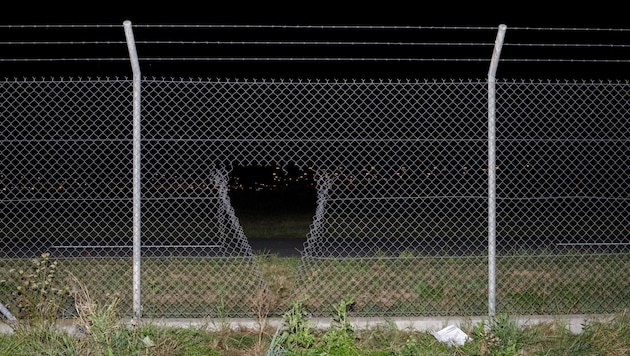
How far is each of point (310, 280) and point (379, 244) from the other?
380cm

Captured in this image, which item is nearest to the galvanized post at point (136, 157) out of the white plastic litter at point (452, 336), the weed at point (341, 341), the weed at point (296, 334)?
the weed at point (296, 334)

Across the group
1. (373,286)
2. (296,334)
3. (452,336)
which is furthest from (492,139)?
(373,286)

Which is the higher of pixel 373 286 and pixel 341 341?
pixel 373 286

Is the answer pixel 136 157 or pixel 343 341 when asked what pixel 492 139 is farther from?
pixel 136 157

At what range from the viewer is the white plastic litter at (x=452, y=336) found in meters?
5.00

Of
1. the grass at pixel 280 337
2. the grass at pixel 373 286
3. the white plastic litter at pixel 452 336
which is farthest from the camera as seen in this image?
the grass at pixel 373 286

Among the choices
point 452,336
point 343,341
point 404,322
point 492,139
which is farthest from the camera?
point 404,322

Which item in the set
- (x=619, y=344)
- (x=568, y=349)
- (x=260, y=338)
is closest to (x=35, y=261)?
(x=260, y=338)

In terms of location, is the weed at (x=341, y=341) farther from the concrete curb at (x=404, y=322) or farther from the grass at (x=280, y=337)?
the concrete curb at (x=404, y=322)

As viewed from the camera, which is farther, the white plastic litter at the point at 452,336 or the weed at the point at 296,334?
the white plastic litter at the point at 452,336

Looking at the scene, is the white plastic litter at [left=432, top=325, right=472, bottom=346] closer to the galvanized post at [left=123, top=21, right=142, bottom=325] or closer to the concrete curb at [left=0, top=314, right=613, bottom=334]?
the concrete curb at [left=0, top=314, right=613, bottom=334]

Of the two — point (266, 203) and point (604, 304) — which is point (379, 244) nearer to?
point (604, 304)

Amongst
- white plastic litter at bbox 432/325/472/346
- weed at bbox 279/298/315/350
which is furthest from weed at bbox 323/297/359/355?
white plastic litter at bbox 432/325/472/346

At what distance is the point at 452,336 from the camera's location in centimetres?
509
